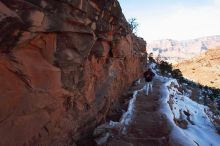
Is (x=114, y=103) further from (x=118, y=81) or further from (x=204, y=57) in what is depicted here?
(x=204, y=57)

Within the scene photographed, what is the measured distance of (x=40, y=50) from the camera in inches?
250

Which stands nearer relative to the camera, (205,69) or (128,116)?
(128,116)

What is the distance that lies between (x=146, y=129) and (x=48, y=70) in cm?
540

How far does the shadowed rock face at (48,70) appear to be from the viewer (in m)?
5.41

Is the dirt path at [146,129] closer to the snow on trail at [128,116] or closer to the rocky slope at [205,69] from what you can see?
the snow on trail at [128,116]

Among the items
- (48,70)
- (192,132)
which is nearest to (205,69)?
(192,132)

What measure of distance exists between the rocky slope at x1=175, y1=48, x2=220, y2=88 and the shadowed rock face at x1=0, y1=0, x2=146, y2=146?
138 feet

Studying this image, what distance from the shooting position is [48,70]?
654 cm

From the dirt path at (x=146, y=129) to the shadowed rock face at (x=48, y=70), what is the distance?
115cm

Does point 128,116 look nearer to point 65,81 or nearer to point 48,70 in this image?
point 65,81

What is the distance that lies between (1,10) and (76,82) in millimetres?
3436

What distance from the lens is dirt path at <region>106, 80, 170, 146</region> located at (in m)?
9.47

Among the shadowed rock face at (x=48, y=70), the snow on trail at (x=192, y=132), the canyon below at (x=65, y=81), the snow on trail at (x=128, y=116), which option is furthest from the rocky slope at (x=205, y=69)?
the shadowed rock face at (x=48, y=70)

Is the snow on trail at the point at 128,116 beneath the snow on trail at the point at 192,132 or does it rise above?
above
